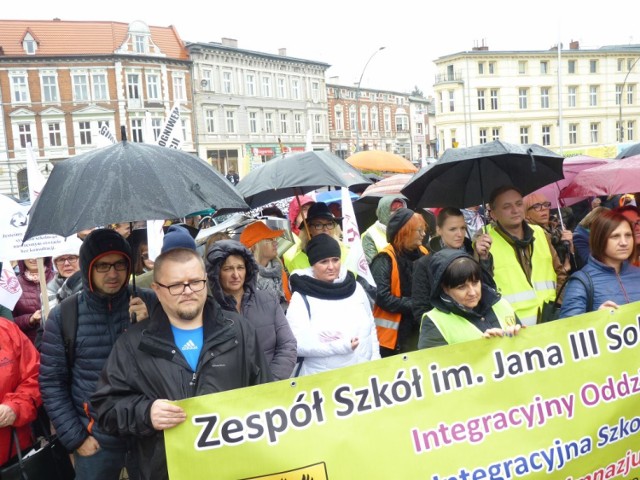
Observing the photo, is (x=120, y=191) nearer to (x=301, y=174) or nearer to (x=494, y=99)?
(x=301, y=174)

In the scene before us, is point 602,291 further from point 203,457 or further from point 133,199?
point 133,199

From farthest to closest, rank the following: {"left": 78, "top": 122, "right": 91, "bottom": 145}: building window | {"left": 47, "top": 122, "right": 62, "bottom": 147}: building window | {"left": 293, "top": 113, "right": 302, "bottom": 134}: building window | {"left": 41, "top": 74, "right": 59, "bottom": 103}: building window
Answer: {"left": 293, "top": 113, "right": 302, "bottom": 134}: building window → {"left": 78, "top": 122, "right": 91, "bottom": 145}: building window → {"left": 47, "top": 122, "right": 62, "bottom": 147}: building window → {"left": 41, "top": 74, "right": 59, "bottom": 103}: building window

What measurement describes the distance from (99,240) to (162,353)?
883 millimetres

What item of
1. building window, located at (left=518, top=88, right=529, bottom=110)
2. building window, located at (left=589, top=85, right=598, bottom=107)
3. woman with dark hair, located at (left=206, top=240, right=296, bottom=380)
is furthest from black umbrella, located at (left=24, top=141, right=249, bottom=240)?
building window, located at (left=589, top=85, right=598, bottom=107)

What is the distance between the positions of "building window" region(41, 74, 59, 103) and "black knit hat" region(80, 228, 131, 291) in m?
49.5

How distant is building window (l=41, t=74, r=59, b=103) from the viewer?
4675 cm

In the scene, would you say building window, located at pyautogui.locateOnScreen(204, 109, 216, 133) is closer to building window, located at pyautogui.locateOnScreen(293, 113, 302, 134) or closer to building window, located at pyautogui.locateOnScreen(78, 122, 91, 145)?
building window, located at pyautogui.locateOnScreen(78, 122, 91, 145)

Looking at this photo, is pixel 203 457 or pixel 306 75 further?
pixel 306 75

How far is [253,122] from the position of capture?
57.2m

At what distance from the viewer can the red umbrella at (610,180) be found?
4.42 m

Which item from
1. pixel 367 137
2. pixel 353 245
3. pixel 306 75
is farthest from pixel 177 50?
pixel 353 245

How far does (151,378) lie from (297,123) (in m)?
60.8

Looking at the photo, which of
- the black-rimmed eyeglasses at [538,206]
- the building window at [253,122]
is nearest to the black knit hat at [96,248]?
the black-rimmed eyeglasses at [538,206]

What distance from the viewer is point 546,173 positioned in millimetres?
4656
